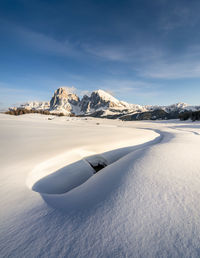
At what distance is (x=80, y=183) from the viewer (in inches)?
120

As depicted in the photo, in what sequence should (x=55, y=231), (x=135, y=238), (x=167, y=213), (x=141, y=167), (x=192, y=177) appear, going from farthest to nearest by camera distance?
(x=141, y=167), (x=192, y=177), (x=167, y=213), (x=55, y=231), (x=135, y=238)

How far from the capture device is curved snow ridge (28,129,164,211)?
1737 mm

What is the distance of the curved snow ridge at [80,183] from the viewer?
5.70ft

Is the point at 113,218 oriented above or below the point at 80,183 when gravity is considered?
above

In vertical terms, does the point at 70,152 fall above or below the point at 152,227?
below

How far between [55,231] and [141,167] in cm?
184

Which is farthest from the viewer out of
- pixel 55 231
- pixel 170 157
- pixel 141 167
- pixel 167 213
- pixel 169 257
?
pixel 170 157

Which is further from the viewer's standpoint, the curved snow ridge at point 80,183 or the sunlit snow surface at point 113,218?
the curved snow ridge at point 80,183

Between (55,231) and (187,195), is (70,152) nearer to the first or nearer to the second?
(55,231)

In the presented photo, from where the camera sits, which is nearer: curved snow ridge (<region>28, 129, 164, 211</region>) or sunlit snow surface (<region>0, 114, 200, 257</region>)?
sunlit snow surface (<region>0, 114, 200, 257</region>)

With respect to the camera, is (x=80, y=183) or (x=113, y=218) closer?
(x=113, y=218)

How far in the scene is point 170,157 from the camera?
9.57ft

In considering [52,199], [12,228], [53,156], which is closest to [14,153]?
[53,156]

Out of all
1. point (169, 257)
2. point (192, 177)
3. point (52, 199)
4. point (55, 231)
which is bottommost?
point (52, 199)
